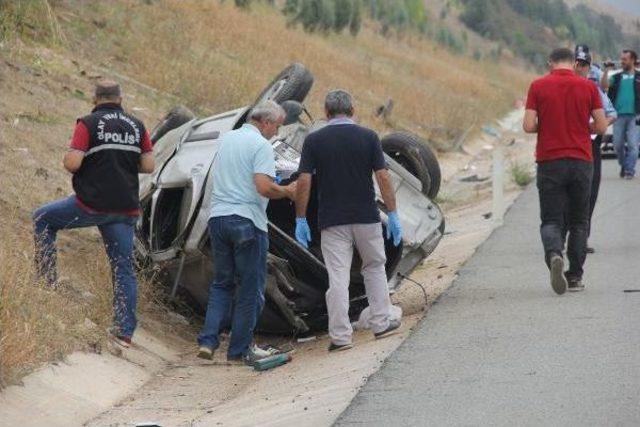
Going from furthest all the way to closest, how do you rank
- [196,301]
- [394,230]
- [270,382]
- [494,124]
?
[494,124]
[196,301]
[394,230]
[270,382]

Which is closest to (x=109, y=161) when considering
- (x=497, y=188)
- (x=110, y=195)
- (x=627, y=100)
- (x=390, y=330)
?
(x=110, y=195)

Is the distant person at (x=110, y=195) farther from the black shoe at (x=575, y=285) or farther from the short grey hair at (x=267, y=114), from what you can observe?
the black shoe at (x=575, y=285)

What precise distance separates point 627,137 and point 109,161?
12143 millimetres

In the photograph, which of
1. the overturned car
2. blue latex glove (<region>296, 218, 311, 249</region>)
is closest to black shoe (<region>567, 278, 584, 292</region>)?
the overturned car

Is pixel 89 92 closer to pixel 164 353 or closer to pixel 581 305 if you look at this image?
pixel 164 353

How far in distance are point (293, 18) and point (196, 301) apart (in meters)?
37.1

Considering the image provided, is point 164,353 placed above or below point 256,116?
below

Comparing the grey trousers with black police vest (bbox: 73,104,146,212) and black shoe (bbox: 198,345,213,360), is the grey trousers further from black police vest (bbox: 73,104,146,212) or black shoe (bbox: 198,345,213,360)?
black police vest (bbox: 73,104,146,212)

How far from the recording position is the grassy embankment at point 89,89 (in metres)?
10.4

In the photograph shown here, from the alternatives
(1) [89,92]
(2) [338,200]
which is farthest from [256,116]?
(1) [89,92]

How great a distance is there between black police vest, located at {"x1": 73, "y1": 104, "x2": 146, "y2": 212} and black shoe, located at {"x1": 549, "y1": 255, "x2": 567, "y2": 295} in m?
3.26

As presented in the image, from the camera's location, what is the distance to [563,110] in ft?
38.8

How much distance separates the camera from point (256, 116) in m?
10.9

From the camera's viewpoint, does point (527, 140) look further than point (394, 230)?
Yes
